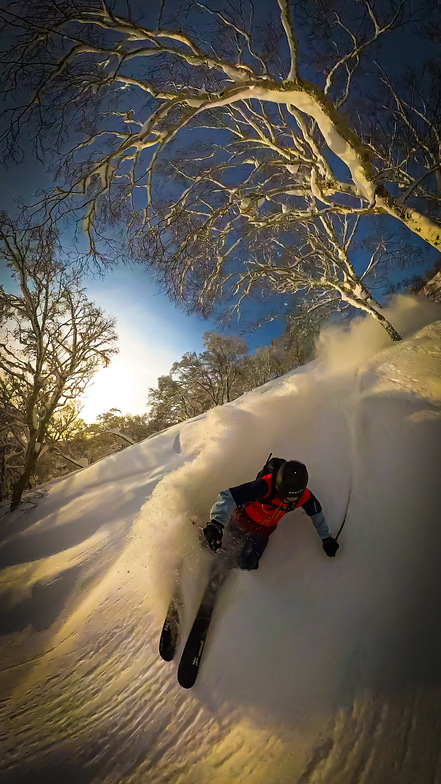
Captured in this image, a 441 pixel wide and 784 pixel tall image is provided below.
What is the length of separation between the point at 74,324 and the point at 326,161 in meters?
8.86

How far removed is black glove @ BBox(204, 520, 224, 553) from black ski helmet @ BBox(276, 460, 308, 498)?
0.65 metres

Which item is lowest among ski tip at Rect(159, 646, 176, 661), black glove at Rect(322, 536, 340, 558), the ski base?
ski tip at Rect(159, 646, 176, 661)

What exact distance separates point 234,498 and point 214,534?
1.10ft

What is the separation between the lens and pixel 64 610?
4.25m

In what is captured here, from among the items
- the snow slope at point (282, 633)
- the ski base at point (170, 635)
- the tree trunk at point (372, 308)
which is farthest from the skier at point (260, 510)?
the tree trunk at point (372, 308)

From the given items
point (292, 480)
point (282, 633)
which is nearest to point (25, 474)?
point (282, 633)

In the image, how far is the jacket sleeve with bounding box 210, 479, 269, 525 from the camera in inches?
91.6

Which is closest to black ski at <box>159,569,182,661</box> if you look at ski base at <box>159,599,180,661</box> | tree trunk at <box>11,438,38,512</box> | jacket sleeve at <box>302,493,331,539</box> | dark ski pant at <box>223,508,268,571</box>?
ski base at <box>159,599,180,661</box>

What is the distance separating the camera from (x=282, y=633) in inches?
79.4

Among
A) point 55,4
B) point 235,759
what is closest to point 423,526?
point 235,759

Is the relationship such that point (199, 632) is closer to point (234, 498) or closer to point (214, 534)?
point (214, 534)

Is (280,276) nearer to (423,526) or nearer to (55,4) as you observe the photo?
(55,4)

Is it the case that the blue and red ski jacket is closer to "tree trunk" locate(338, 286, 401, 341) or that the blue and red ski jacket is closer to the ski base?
the ski base

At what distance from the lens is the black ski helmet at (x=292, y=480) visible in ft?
6.93
